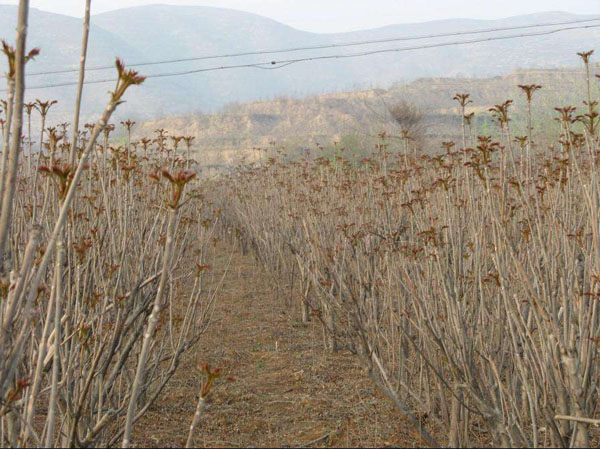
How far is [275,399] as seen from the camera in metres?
3.58

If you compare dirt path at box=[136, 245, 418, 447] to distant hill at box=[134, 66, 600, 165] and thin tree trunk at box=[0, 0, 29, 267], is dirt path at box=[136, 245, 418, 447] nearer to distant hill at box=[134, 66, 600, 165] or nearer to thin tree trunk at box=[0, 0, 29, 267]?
thin tree trunk at box=[0, 0, 29, 267]

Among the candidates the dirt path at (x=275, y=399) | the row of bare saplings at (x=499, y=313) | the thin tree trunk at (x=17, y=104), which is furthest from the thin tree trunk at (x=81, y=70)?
the dirt path at (x=275, y=399)

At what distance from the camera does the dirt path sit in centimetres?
297

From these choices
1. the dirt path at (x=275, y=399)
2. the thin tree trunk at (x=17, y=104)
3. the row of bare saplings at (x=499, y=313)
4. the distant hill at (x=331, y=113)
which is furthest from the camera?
the distant hill at (x=331, y=113)

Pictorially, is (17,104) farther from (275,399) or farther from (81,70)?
(275,399)

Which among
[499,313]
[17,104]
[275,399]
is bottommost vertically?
[275,399]

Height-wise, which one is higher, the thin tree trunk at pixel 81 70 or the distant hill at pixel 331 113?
the distant hill at pixel 331 113

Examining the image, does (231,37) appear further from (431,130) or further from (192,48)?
Result: (431,130)

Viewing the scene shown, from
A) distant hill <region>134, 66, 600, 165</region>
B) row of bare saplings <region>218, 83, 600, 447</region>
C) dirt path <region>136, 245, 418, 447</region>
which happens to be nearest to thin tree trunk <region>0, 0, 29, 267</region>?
row of bare saplings <region>218, 83, 600, 447</region>

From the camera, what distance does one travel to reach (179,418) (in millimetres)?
3273

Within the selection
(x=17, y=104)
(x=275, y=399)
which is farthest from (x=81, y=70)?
(x=275, y=399)

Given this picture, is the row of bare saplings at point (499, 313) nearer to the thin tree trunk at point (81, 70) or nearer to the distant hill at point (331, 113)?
the thin tree trunk at point (81, 70)

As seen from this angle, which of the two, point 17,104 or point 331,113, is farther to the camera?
point 331,113

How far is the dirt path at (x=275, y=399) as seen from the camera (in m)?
2.97
